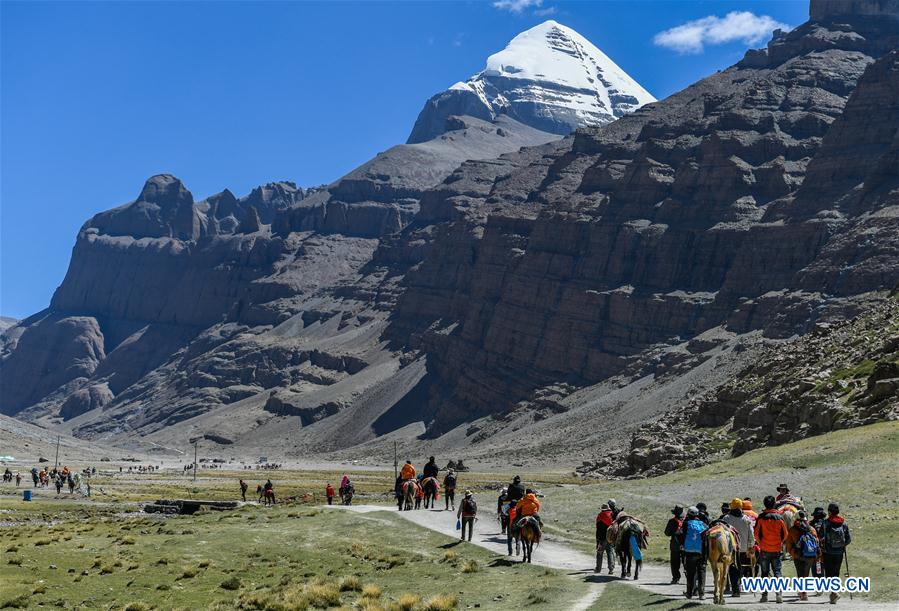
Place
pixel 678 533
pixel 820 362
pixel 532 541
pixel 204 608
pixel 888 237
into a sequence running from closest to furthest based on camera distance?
1. pixel 678 533
2. pixel 204 608
3. pixel 532 541
4. pixel 820 362
5. pixel 888 237

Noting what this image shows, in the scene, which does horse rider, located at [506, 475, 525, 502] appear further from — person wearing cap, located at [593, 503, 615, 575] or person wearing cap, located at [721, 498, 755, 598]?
person wearing cap, located at [721, 498, 755, 598]

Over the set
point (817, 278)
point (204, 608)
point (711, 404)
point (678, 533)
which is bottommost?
point (204, 608)

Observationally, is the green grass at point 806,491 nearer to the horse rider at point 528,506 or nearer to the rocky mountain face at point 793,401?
the horse rider at point 528,506

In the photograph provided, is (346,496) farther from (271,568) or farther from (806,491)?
(806,491)

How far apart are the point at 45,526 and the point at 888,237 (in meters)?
162

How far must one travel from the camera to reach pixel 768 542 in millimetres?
31156

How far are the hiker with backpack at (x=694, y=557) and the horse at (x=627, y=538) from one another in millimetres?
3586

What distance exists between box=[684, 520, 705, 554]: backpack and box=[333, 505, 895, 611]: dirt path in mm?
1318

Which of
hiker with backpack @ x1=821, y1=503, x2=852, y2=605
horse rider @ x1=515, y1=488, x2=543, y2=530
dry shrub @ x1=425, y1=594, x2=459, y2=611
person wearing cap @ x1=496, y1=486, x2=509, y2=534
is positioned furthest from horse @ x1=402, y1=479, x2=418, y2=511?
hiker with backpack @ x1=821, y1=503, x2=852, y2=605

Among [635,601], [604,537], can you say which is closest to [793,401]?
[604,537]

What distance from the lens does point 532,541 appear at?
1543 inches

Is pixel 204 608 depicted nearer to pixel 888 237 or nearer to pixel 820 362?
pixel 820 362

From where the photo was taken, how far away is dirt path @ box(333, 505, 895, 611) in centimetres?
2973

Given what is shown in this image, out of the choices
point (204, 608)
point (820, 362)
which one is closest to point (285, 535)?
point (204, 608)
